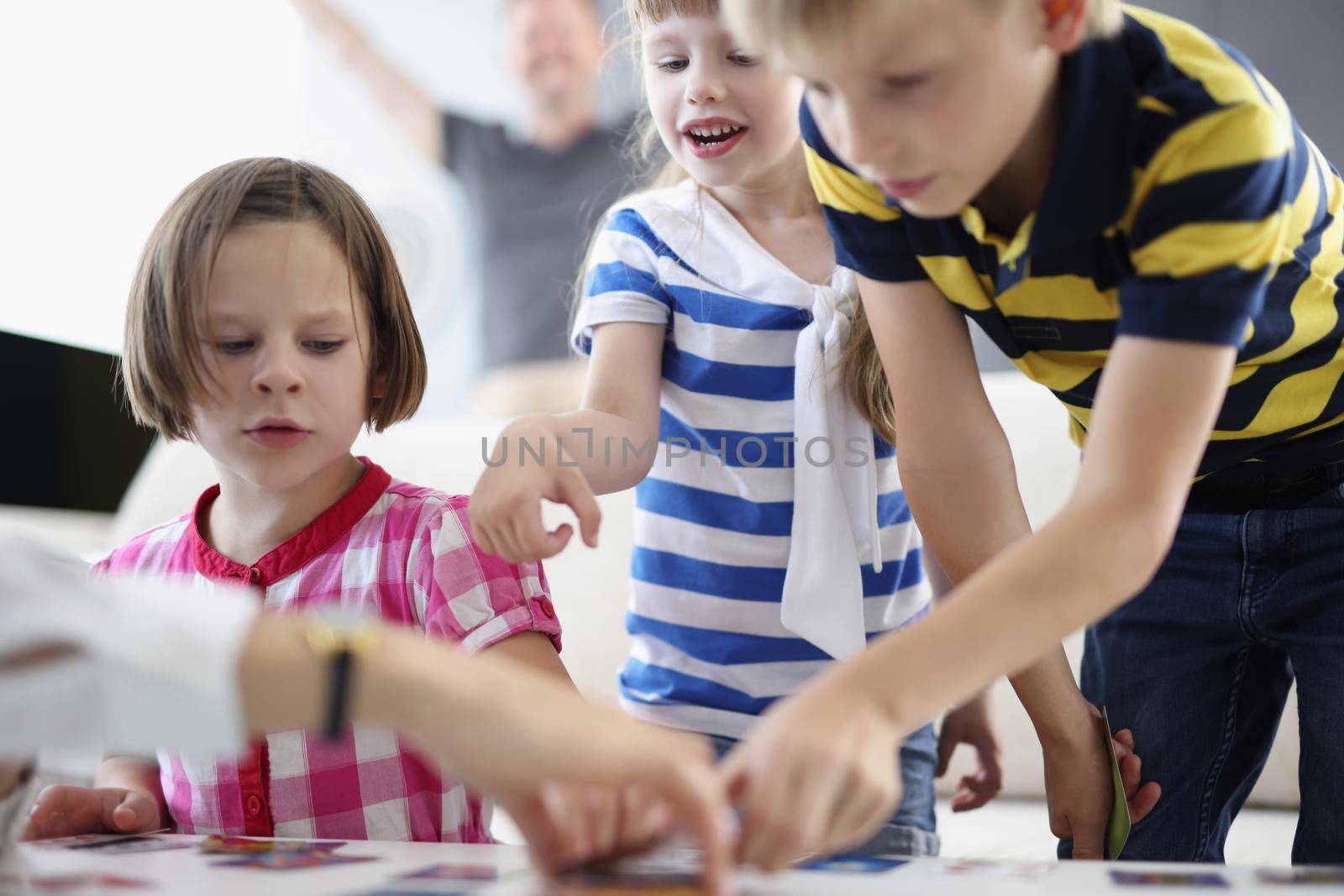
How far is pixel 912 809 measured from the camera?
44.7 inches

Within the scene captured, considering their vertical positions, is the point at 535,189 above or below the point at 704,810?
above

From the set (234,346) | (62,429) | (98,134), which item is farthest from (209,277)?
(98,134)

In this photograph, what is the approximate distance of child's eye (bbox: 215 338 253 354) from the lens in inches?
37.8

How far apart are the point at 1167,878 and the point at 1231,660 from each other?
20.2 inches

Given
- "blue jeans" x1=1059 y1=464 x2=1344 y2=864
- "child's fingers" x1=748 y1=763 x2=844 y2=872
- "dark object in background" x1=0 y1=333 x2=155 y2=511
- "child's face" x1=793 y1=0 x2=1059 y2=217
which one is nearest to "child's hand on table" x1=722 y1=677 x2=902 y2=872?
"child's fingers" x1=748 y1=763 x2=844 y2=872

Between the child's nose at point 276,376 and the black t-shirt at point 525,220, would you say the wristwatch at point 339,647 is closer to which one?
the child's nose at point 276,376

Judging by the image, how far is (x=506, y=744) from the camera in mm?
552

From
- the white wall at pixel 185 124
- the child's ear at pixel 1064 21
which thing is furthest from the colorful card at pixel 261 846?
the white wall at pixel 185 124

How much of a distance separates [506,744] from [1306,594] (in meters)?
0.74

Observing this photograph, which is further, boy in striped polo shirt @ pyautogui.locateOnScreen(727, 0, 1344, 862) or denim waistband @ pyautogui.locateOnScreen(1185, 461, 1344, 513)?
denim waistband @ pyautogui.locateOnScreen(1185, 461, 1344, 513)

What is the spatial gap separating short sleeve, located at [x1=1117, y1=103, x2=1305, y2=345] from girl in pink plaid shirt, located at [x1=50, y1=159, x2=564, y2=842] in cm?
52

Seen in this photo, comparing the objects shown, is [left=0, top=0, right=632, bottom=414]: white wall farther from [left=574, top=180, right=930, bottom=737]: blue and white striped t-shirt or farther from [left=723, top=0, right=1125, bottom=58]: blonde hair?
[left=723, top=0, right=1125, bottom=58]: blonde hair

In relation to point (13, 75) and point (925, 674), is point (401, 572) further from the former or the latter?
point (13, 75)

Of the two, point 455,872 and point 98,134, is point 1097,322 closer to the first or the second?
point 455,872
